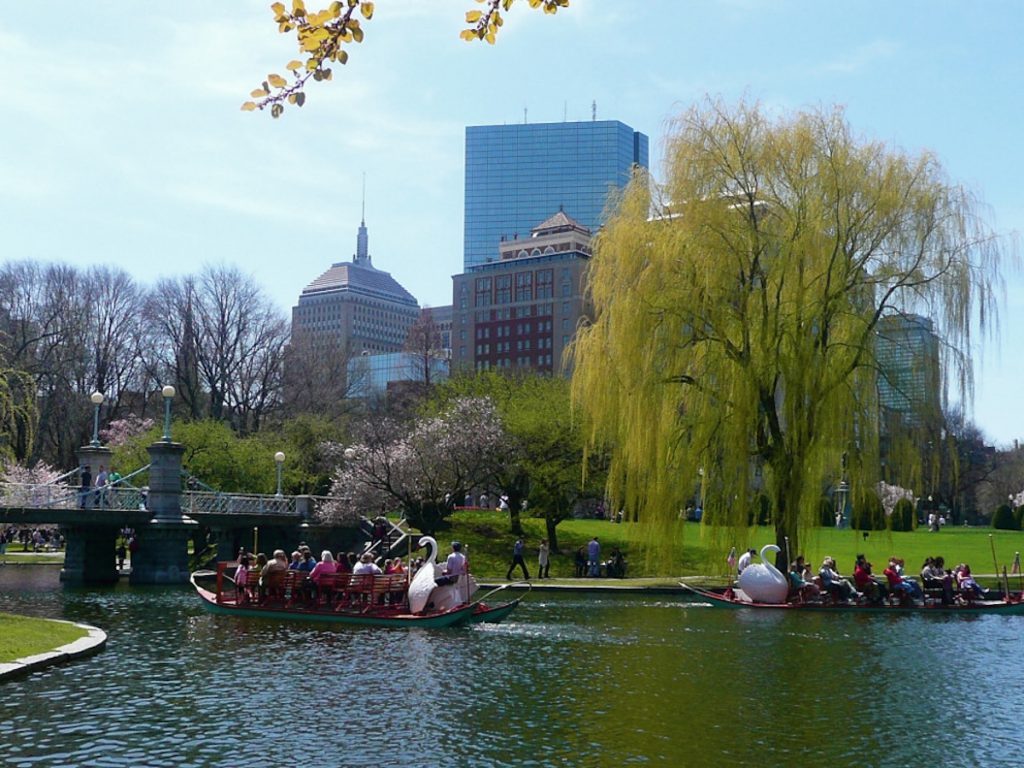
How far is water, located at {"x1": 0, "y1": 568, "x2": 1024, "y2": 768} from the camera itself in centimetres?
1435

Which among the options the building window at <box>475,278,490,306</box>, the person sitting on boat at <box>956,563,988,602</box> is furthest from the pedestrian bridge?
the building window at <box>475,278,490,306</box>

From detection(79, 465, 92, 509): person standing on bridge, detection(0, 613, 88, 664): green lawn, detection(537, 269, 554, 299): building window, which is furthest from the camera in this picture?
detection(537, 269, 554, 299): building window

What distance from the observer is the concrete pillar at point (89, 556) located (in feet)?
161

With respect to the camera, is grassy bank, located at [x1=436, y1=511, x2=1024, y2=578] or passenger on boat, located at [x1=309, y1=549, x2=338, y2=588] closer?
passenger on boat, located at [x1=309, y1=549, x2=338, y2=588]

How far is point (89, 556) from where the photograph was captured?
163 ft

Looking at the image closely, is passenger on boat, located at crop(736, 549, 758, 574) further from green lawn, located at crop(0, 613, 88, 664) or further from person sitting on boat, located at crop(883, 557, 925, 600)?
green lawn, located at crop(0, 613, 88, 664)

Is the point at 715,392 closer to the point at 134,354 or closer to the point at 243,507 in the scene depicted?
the point at 243,507

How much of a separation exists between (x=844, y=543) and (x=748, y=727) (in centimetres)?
4613

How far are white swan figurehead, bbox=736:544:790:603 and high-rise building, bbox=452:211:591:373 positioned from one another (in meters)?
127

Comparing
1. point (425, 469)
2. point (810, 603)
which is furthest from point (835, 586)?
point (425, 469)

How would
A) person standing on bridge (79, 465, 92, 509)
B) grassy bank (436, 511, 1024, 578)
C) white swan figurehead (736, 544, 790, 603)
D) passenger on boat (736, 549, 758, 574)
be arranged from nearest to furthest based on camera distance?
white swan figurehead (736, 544, 790, 603) < passenger on boat (736, 549, 758, 574) < person standing on bridge (79, 465, 92, 509) < grassy bank (436, 511, 1024, 578)

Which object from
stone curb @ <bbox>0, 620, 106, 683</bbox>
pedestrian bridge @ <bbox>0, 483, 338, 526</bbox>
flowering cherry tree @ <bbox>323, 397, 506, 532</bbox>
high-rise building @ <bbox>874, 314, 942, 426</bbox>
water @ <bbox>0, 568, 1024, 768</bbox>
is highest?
high-rise building @ <bbox>874, 314, 942, 426</bbox>

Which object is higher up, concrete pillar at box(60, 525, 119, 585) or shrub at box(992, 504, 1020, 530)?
shrub at box(992, 504, 1020, 530)

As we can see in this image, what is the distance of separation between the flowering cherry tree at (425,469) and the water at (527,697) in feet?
86.5
